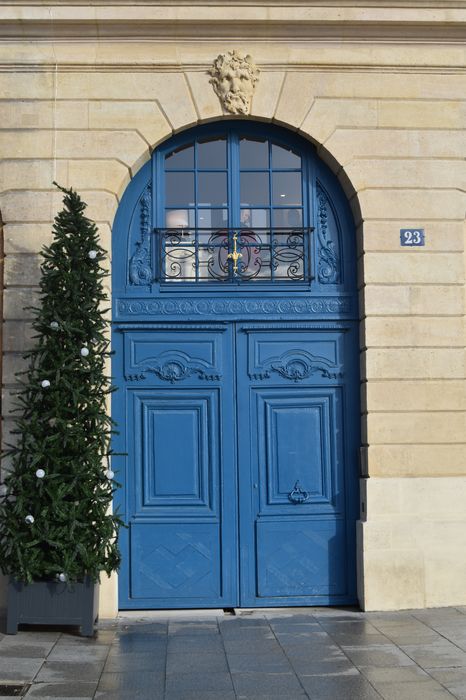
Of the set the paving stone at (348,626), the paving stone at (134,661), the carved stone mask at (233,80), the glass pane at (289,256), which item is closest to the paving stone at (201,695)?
the paving stone at (134,661)

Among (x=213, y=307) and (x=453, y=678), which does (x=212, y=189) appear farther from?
(x=453, y=678)

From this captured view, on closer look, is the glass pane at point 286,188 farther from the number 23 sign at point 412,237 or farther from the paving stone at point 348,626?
the paving stone at point 348,626

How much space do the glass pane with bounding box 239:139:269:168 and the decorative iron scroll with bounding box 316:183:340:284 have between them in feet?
2.04

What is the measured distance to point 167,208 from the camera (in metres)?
9.89

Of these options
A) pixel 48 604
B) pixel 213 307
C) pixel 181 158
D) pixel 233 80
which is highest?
pixel 233 80

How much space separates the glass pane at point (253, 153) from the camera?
9.98 metres

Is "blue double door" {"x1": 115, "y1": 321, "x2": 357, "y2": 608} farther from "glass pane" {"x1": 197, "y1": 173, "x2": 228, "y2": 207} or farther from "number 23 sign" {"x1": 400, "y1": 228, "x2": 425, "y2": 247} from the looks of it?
"glass pane" {"x1": 197, "y1": 173, "x2": 228, "y2": 207}

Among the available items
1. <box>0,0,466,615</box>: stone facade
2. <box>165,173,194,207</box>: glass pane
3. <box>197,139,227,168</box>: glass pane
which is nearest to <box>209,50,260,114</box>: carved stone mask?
<box>0,0,466,615</box>: stone facade

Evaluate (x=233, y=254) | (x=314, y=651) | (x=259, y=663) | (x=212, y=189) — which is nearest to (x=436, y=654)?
(x=314, y=651)

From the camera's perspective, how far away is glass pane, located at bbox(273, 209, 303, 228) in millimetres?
9938

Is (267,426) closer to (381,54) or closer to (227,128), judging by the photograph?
(227,128)

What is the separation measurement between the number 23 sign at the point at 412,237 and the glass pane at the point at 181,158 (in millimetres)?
2169

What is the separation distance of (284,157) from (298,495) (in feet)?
10.9

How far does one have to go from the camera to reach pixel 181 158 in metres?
9.98
